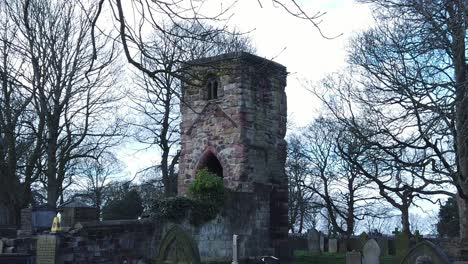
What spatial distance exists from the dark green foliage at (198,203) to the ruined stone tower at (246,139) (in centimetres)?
201

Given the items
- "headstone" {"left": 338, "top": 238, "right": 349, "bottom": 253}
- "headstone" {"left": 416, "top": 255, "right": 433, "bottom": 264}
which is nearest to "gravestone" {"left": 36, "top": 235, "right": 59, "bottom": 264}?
"headstone" {"left": 416, "top": 255, "right": 433, "bottom": 264}

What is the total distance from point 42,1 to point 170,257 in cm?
1371

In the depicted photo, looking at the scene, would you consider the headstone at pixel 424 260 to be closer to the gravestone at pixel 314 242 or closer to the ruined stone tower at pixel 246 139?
the ruined stone tower at pixel 246 139

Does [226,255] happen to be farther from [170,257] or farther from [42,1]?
[42,1]

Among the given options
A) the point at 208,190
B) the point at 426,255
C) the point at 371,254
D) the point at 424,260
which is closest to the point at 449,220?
the point at 371,254

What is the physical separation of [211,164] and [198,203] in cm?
558

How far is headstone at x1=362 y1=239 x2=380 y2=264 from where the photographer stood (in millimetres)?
20234

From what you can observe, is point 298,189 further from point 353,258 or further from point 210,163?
point 353,258

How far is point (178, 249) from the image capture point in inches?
471

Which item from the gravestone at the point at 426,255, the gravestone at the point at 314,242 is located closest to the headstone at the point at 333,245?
the gravestone at the point at 314,242

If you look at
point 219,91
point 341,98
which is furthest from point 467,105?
point 219,91

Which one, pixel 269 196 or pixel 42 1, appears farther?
pixel 269 196

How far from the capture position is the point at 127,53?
5512 millimetres

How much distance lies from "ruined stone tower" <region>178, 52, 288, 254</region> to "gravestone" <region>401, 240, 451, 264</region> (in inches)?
456
